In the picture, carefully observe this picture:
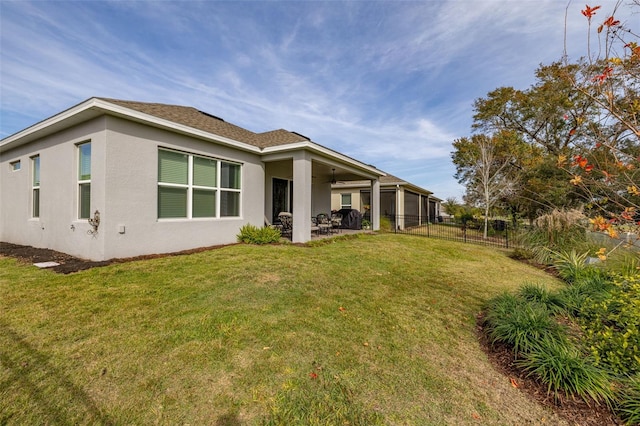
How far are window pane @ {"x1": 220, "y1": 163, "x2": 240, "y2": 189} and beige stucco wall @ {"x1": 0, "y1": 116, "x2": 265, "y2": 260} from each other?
269 mm

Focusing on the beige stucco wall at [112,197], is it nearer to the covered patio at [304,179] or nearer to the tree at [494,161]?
the covered patio at [304,179]

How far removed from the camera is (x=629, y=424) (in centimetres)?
203

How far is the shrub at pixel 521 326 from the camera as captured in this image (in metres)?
2.92

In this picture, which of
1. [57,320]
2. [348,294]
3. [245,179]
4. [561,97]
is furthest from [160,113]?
[561,97]

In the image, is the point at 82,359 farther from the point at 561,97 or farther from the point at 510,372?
the point at 561,97

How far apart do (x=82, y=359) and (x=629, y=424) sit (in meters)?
4.83

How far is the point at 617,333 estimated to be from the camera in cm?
271

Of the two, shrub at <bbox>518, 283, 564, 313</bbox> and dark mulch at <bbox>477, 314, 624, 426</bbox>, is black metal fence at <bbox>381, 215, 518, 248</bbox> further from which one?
dark mulch at <bbox>477, 314, 624, 426</bbox>

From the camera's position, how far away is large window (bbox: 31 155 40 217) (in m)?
8.37

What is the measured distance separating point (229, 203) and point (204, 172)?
133 centimetres

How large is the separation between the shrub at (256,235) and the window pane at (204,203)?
1182mm

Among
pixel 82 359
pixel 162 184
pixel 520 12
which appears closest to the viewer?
pixel 82 359

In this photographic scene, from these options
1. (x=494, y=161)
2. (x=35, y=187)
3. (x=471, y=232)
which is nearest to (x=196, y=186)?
(x=35, y=187)

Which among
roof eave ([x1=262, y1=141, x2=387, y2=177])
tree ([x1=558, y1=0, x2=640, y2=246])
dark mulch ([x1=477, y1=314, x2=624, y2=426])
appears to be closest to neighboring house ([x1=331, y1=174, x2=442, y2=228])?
roof eave ([x1=262, y1=141, x2=387, y2=177])
